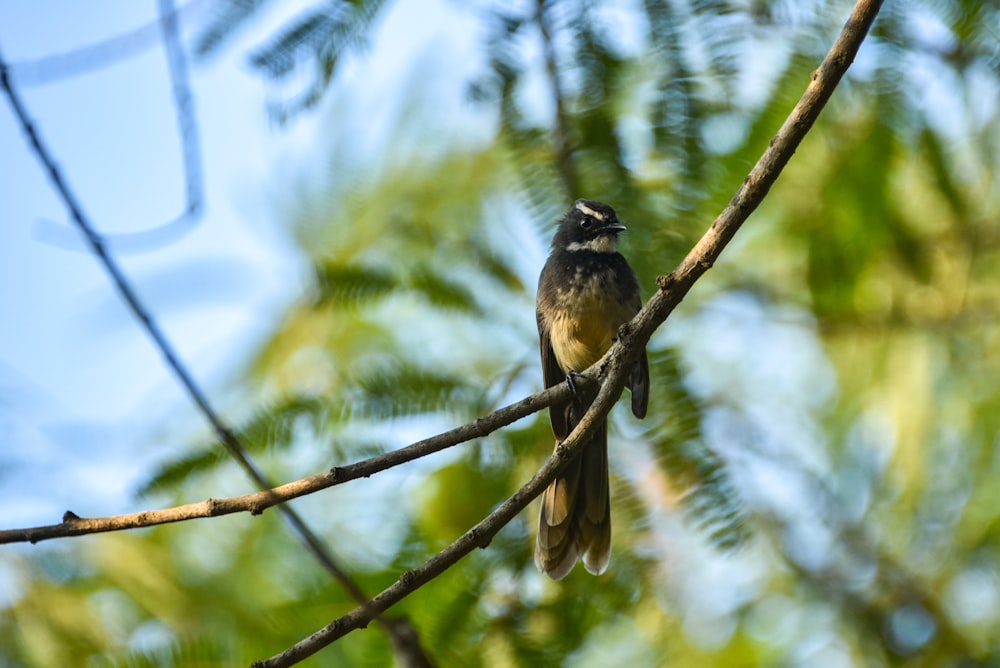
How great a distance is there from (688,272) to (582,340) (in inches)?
83.6

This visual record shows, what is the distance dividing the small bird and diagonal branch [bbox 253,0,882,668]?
953mm

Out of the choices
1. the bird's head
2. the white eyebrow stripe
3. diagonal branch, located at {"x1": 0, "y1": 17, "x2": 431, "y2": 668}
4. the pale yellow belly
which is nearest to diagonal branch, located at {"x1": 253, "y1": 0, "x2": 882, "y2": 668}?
diagonal branch, located at {"x1": 0, "y1": 17, "x2": 431, "y2": 668}

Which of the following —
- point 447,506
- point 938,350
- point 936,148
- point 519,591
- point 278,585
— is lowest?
point 938,350

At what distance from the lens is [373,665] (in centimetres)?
292

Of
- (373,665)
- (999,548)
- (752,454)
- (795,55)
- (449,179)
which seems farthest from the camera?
(449,179)

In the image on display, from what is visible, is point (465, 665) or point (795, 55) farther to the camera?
point (795, 55)

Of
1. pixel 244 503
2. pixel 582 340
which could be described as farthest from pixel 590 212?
pixel 244 503

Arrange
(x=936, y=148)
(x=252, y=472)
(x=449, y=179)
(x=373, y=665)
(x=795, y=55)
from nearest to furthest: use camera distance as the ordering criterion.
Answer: (x=252, y=472) < (x=373, y=665) < (x=795, y=55) < (x=936, y=148) < (x=449, y=179)

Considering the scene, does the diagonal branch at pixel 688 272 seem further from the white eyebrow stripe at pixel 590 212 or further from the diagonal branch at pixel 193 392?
the white eyebrow stripe at pixel 590 212

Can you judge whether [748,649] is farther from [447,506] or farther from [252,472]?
[252,472]

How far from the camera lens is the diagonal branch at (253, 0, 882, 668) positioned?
2330mm

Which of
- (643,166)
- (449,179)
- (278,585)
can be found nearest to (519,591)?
(278,585)

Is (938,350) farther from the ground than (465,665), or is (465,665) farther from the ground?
(465,665)

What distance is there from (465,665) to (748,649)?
1457 millimetres
